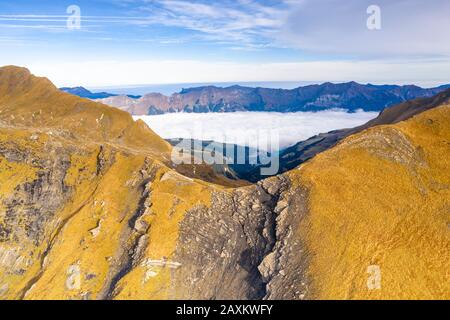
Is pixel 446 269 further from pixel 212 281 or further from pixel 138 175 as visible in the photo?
pixel 138 175

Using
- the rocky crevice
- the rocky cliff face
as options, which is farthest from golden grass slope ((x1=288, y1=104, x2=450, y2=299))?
the rocky crevice

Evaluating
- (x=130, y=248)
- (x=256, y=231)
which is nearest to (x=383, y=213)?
(x=256, y=231)

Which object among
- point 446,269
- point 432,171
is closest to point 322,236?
point 446,269

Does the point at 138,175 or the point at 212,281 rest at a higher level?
the point at 138,175

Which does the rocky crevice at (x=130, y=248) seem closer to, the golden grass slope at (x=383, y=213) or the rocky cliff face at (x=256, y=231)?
the rocky cliff face at (x=256, y=231)

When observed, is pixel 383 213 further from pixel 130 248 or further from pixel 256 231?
pixel 130 248

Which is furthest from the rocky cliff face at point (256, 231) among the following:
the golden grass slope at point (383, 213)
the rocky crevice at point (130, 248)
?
the rocky crevice at point (130, 248)

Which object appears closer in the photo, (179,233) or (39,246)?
(179,233)
